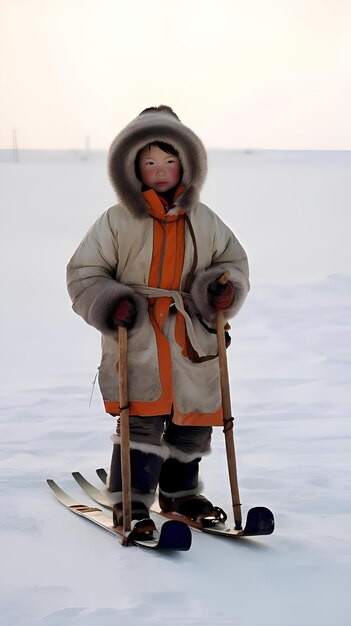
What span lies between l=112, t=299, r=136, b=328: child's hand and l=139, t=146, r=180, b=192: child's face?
1.05 feet

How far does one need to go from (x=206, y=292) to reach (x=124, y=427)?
1.29ft

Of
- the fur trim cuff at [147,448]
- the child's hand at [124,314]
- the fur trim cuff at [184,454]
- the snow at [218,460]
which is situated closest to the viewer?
the snow at [218,460]

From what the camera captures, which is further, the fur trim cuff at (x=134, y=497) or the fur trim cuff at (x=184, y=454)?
the fur trim cuff at (x=184, y=454)

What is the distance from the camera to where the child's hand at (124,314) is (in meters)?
2.60

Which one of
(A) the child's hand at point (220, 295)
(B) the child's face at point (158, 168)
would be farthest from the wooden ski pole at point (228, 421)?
(B) the child's face at point (158, 168)

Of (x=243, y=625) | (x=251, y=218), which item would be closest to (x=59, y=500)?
(x=243, y=625)

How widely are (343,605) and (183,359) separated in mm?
772

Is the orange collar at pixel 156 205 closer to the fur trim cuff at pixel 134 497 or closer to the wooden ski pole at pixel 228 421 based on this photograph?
the wooden ski pole at pixel 228 421

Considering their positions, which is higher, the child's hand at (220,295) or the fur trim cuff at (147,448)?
the child's hand at (220,295)

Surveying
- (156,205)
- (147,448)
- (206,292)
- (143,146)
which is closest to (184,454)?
(147,448)

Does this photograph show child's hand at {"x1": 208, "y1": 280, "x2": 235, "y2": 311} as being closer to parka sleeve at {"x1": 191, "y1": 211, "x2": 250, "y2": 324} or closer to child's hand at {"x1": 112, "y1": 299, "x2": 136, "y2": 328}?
parka sleeve at {"x1": 191, "y1": 211, "x2": 250, "y2": 324}

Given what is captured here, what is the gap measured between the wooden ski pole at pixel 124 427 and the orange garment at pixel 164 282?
6 centimetres

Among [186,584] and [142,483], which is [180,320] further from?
[186,584]

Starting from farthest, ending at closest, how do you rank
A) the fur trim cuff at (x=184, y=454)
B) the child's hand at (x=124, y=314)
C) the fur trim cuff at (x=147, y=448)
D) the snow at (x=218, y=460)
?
the fur trim cuff at (x=184, y=454) < the fur trim cuff at (x=147, y=448) < the child's hand at (x=124, y=314) < the snow at (x=218, y=460)
